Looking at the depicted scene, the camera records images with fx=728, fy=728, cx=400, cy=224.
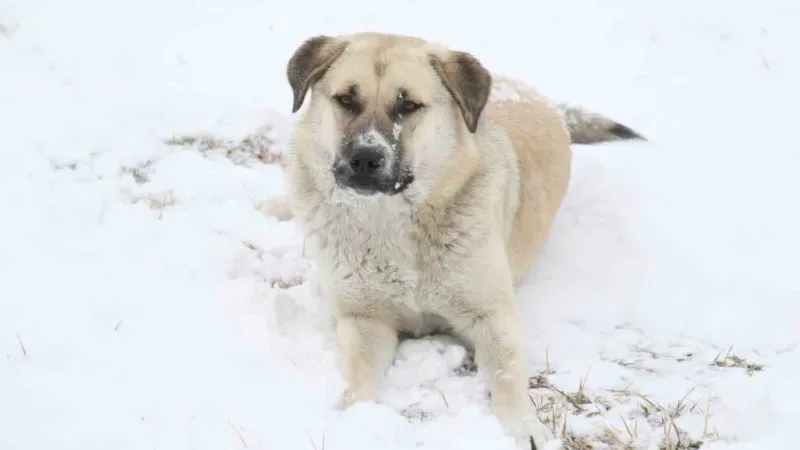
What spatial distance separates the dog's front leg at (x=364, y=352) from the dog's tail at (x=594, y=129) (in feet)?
7.89

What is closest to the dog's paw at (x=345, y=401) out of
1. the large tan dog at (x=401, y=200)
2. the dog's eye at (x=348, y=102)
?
the large tan dog at (x=401, y=200)

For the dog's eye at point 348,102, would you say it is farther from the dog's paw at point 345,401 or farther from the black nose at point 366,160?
the dog's paw at point 345,401

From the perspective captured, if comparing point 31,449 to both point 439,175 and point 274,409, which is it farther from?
point 439,175

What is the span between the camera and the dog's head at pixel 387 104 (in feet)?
9.43

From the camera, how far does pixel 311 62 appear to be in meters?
3.20

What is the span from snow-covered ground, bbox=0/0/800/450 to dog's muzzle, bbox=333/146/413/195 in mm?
704

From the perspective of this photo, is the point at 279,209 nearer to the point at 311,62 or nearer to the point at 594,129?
the point at 311,62

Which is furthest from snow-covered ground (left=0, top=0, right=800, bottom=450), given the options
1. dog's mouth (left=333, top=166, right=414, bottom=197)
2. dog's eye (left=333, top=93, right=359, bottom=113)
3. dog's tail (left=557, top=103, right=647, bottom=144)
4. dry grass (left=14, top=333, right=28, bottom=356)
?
dog's eye (left=333, top=93, right=359, bottom=113)

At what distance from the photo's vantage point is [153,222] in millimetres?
3928

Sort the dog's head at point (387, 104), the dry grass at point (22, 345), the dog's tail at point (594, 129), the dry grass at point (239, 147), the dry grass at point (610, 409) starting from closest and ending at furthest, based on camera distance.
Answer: the dry grass at point (610, 409), the dry grass at point (22, 345), the dog's head at point (387, 104), the dog's tail at point (594, 129), the dry grass at point (239, 147)

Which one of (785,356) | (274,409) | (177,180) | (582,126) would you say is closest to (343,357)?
(274,409)

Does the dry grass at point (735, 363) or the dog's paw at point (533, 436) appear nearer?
the dog's paw at point (533, 436)

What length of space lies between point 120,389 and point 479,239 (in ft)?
4.98

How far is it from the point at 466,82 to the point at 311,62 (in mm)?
686
